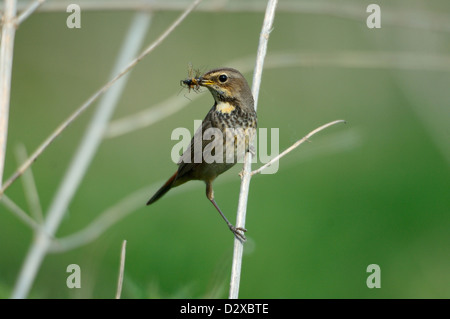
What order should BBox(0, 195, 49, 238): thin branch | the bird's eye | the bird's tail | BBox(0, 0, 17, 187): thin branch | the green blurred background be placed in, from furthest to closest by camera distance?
the green blurred background, the bird's tail, the bird's eye, BBox(0, 195, 49, 238): thin branch, BBox(0, 0, 17, 187): thin branch

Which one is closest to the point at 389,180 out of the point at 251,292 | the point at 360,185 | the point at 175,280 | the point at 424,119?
the point at 360,185

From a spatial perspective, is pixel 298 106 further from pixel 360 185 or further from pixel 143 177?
Result: pixel 143 177

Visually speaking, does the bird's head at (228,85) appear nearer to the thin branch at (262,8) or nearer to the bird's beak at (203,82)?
the bird's beak at (203,82)

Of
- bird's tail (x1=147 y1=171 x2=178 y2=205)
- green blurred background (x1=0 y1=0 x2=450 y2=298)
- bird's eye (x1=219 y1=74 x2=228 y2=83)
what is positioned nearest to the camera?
bird's eye (x1=219 y1=74 x2=228 y2=83)

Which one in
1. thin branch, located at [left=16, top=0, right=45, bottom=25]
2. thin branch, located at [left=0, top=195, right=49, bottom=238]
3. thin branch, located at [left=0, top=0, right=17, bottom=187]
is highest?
thin branch, located at [left=16, top=0, right=45, bottom=25]

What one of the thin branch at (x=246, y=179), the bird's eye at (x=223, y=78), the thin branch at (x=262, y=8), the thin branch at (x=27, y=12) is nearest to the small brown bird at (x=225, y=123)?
the bird's eye at (x=223, y=78)

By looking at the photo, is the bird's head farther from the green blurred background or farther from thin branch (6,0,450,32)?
thin branch (6,0,450,32)

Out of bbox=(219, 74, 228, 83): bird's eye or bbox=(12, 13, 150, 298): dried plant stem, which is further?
bbox=(12, 13, 150, 298): dried plant stem

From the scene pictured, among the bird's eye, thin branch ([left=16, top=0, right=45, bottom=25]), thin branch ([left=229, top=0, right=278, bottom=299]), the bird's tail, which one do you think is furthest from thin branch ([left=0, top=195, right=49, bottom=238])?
the bird's eye
